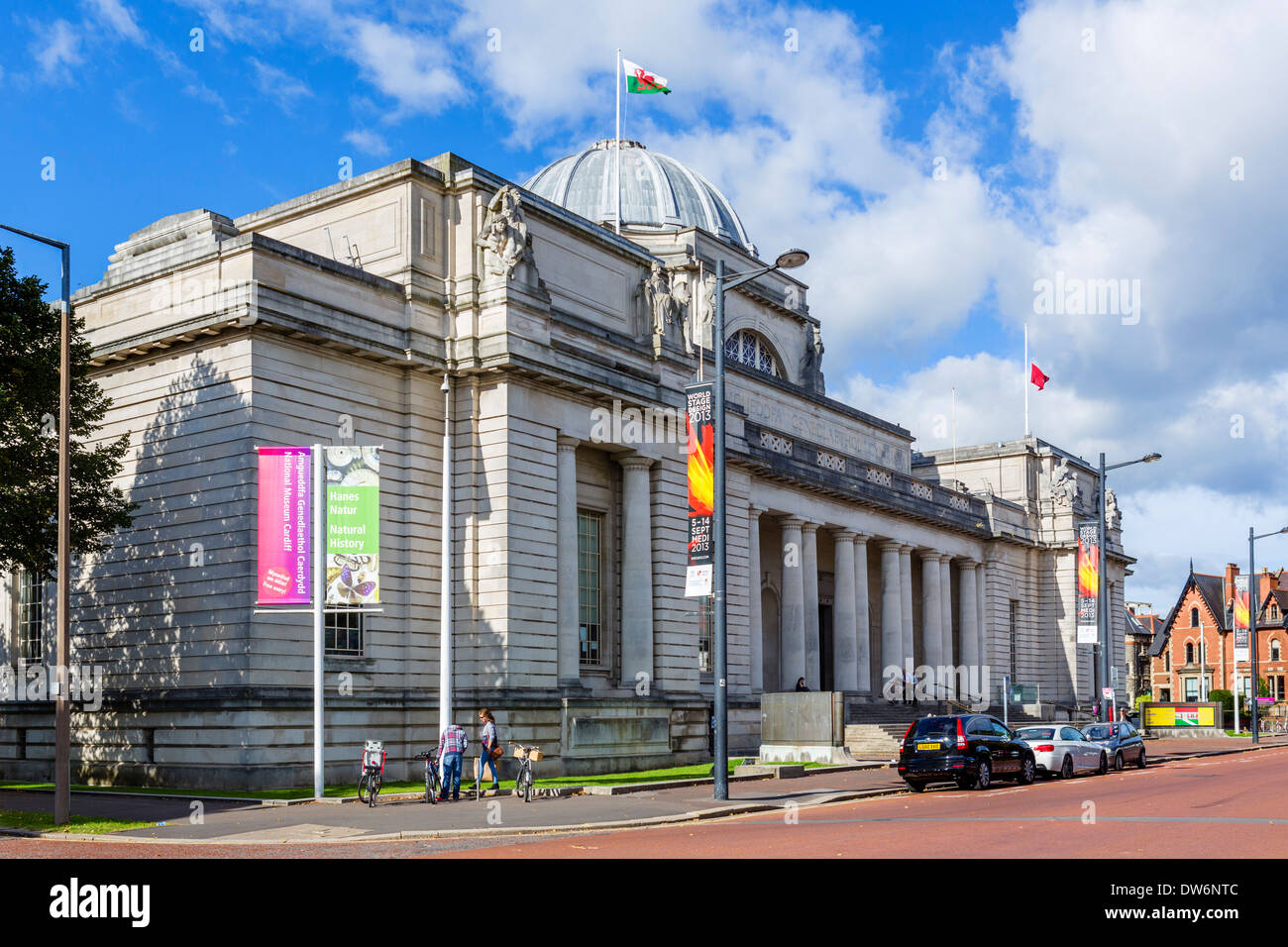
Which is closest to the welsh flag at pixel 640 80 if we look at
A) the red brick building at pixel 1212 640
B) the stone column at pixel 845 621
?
the stone column at pixel 845 621

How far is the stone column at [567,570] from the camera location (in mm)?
36188

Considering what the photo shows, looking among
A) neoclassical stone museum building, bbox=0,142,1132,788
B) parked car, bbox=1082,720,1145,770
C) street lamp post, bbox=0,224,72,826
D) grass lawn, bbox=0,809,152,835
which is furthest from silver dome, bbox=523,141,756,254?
grass lawn, bbox=0,809,152,835

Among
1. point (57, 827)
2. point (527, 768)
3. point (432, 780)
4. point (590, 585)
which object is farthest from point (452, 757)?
point (590, 585)

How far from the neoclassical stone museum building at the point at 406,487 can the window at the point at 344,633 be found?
0.13 meters

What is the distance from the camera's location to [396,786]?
31.8m

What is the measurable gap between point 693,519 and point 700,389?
285 cm

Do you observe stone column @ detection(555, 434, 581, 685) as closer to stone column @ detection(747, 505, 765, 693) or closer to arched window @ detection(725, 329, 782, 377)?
stone column @ detection(747, 505, 765, 693)

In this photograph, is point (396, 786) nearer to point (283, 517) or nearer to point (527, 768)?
point (527, 768)

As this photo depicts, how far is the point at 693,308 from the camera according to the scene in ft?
173

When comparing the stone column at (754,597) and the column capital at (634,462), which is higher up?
the column capital at (634,462)

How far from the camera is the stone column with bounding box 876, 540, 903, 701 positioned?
60469mm

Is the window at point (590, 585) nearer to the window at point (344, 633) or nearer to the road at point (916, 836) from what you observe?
the window at point (344, 633)

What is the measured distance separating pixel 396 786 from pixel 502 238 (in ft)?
48.1

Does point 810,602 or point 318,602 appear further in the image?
point 810,602
